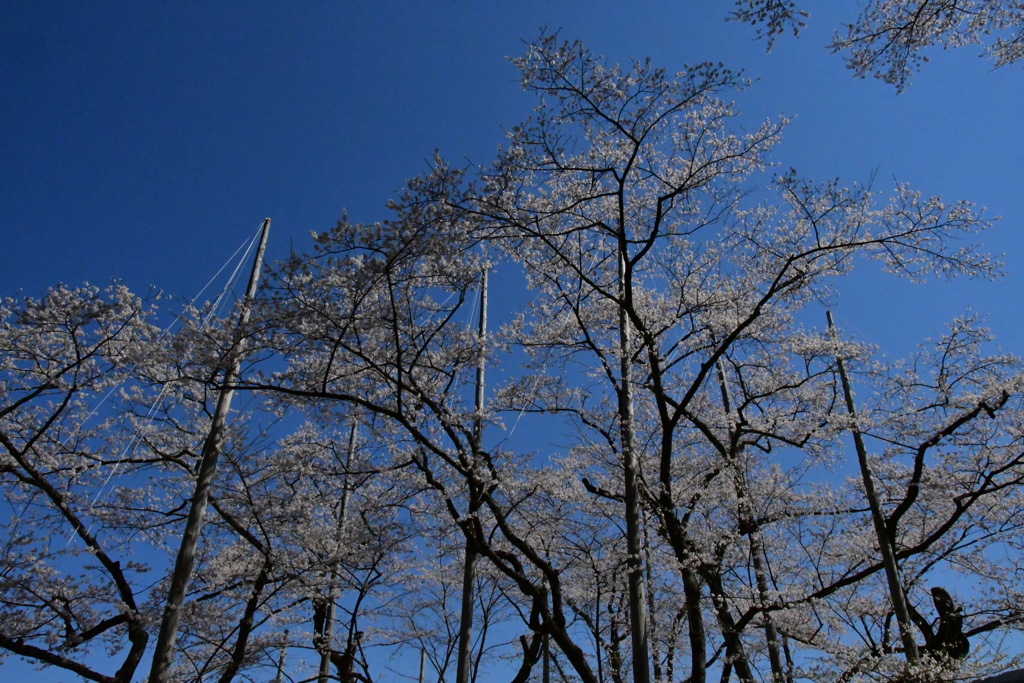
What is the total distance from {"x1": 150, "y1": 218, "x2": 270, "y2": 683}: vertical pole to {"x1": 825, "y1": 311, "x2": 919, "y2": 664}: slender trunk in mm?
8177

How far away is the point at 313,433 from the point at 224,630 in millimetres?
4424

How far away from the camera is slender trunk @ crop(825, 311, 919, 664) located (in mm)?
7516

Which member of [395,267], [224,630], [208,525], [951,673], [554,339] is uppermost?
[554,339]

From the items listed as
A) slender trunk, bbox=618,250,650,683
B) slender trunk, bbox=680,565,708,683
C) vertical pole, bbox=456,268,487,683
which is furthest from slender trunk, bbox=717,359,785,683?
vertical pole, bbox=456,268,487,683

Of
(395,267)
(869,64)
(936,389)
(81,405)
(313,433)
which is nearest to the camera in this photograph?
(869,64)

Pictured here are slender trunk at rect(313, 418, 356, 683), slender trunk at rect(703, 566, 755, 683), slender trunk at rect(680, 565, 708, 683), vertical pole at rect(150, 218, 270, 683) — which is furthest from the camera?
slender trunk at rect(313, 418, 356, 683)

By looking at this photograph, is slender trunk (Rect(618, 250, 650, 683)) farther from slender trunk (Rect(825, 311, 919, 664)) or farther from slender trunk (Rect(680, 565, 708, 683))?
slender trunk (Rect(825, 311, 919, 664))

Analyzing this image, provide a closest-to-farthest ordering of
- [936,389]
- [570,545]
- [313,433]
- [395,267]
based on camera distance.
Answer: [395,267] < [936,389] < [313,433] < [570,545]

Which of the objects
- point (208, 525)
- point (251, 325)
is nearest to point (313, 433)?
point (208, 525)

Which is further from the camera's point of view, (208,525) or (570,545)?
(570,545)

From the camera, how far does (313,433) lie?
11.3 metres

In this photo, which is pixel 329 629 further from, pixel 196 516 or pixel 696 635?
pixel 696 635

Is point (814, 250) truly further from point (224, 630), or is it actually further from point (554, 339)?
point (224, 630)

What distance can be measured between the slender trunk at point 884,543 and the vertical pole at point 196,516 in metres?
8.18
